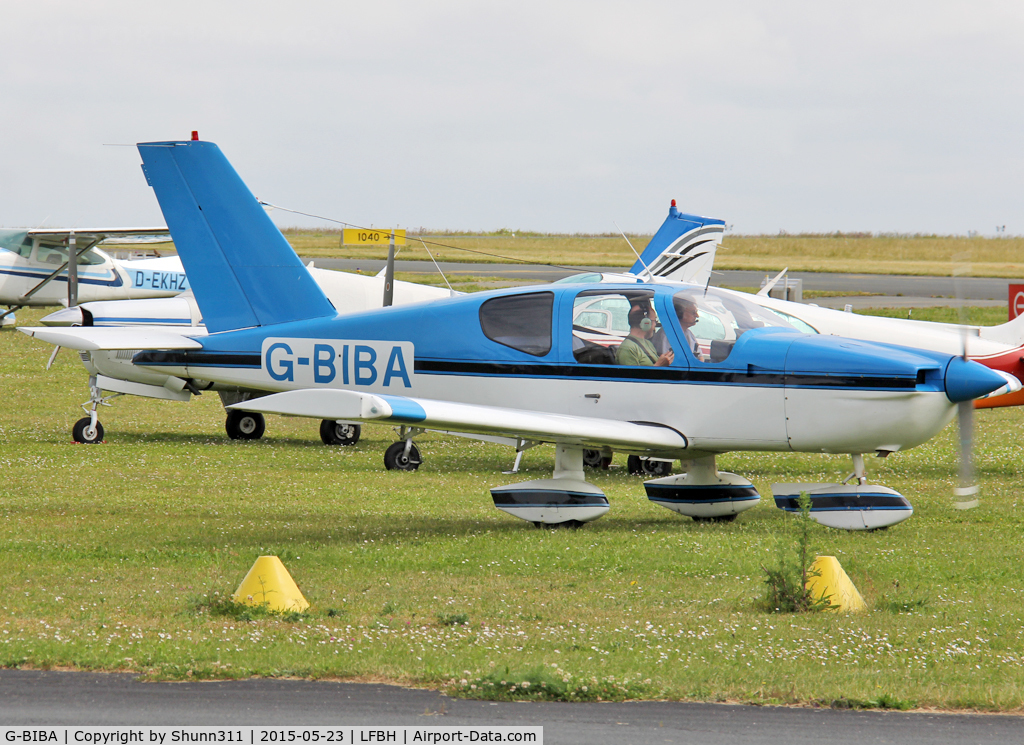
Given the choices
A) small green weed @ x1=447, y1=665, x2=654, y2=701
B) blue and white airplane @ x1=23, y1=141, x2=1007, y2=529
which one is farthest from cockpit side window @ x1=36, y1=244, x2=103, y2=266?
small green weed @ x1=447, y1=665, x2=654, y2=701

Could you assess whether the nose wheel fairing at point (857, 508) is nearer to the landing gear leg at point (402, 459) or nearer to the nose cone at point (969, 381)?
the nose cone at point (969, 381)

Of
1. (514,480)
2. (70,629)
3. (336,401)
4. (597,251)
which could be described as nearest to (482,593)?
(336,401)

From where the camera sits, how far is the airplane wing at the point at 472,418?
829cm

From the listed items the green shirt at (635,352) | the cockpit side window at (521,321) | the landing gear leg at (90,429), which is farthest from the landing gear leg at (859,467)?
the landing gear leg at (90,429)

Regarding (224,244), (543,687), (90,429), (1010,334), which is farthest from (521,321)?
(90,429)

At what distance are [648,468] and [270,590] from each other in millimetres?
8341

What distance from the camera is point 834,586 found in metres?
7.07

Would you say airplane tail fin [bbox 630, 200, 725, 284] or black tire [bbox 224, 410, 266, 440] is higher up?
airplane tail fin [bbox 630, 200, 725, 284]

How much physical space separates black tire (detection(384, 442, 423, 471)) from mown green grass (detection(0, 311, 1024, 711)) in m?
0.41

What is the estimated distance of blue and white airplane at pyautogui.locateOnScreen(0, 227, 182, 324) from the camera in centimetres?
3222

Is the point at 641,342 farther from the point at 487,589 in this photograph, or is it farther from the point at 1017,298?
the point at 1017,298

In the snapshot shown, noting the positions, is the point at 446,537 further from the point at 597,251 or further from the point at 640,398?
the point at 597,251

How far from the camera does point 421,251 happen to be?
80.2 m
